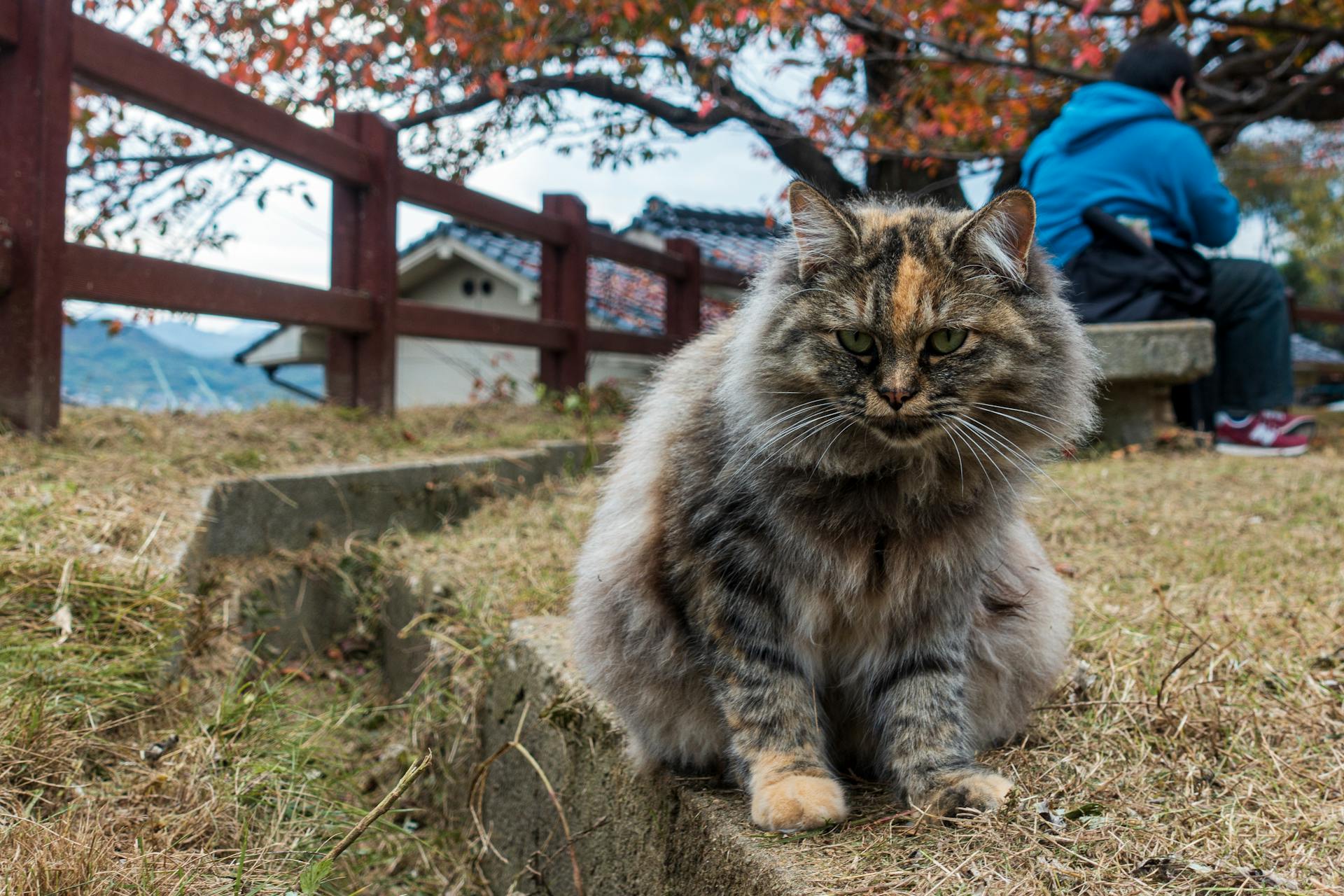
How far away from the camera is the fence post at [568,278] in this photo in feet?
22.3

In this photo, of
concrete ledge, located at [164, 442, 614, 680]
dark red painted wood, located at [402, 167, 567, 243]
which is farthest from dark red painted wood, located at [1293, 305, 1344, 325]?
concrete ledge, located at [164, 442, 614, 680]

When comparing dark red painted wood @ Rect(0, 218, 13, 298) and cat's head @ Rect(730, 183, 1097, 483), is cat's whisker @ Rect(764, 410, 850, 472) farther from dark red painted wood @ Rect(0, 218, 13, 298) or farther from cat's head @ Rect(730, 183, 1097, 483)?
dark red painted wood @ Rect(0, 218, 13, 298)

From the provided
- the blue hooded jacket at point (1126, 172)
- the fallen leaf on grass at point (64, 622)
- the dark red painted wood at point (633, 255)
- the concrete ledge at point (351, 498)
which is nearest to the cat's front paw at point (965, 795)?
the fallen leaf on grass at point (64, 622)

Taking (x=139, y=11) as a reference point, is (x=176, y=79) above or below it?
below

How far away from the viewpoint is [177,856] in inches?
64.1

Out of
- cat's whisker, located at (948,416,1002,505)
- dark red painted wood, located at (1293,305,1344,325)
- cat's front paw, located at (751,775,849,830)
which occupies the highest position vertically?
dark red painted wood, located at (1293,305,1344,325)

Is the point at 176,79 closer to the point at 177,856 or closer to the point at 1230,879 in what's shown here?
the point at 177,856

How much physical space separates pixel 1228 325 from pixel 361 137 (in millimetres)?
4923

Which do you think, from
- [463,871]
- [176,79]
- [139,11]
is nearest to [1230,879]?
[463,871]

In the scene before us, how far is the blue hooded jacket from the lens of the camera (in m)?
4.75

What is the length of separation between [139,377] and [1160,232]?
515 cm

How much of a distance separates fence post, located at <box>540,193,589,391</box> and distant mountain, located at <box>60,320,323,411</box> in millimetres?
1925

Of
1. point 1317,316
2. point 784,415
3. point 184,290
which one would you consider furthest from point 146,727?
point 1317,316

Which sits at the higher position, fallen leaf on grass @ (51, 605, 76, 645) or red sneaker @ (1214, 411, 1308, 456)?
red sneaker @ (1214, 411, 1308, 456)
